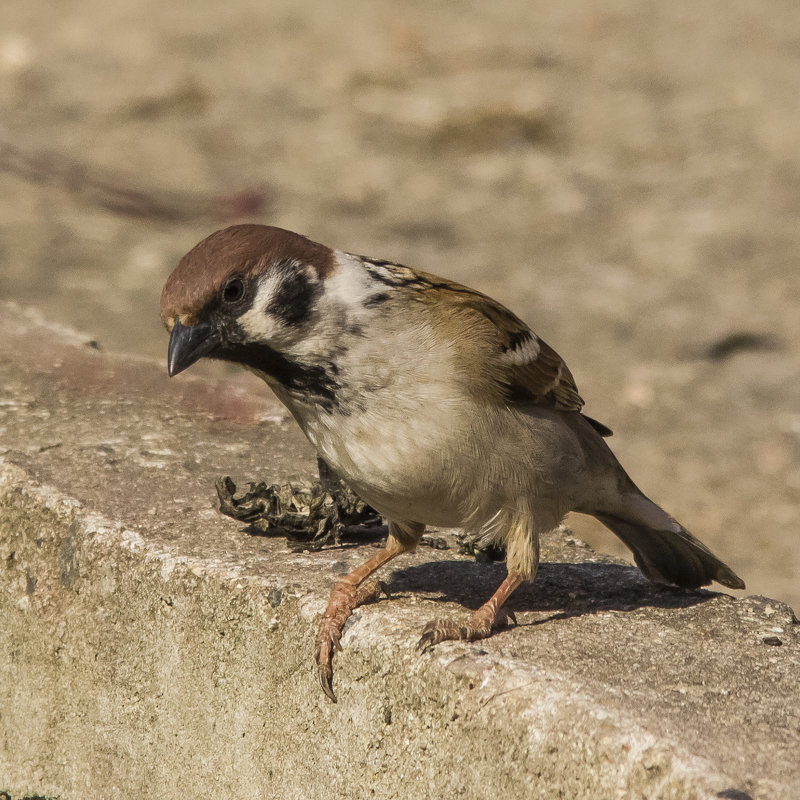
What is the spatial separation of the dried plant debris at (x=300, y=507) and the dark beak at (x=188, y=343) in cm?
83

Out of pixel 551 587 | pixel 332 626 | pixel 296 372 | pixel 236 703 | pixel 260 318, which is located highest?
pixel 260 318

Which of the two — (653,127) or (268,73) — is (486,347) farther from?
(268,73)

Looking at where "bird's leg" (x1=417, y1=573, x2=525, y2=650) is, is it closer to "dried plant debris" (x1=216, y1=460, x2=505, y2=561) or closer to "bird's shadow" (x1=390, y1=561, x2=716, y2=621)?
"bird's shadow" (x1=390, y1=561, x2=716, y2=621)

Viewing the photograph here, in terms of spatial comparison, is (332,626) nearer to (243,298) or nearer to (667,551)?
(243,298)

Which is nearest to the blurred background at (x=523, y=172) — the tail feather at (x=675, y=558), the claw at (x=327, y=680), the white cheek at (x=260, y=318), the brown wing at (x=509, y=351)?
the tail feather at (x=675, y=558)

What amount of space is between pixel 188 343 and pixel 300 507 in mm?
959

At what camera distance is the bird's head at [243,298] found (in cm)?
313

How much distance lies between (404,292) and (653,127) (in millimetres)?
8186

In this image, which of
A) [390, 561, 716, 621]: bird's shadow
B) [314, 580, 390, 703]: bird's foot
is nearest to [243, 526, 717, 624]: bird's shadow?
[390, 561, 716, 621]: bird's shadow

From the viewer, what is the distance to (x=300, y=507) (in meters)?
3.93

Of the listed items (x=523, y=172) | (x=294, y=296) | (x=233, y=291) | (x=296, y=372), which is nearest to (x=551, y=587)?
(x=296, y=372)

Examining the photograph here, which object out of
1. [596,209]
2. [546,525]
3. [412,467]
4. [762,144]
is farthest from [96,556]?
[762,144]

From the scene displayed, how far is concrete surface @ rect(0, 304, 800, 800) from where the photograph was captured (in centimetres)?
278

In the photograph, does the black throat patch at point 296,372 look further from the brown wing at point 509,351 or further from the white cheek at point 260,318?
the brown wing at point 509,351
